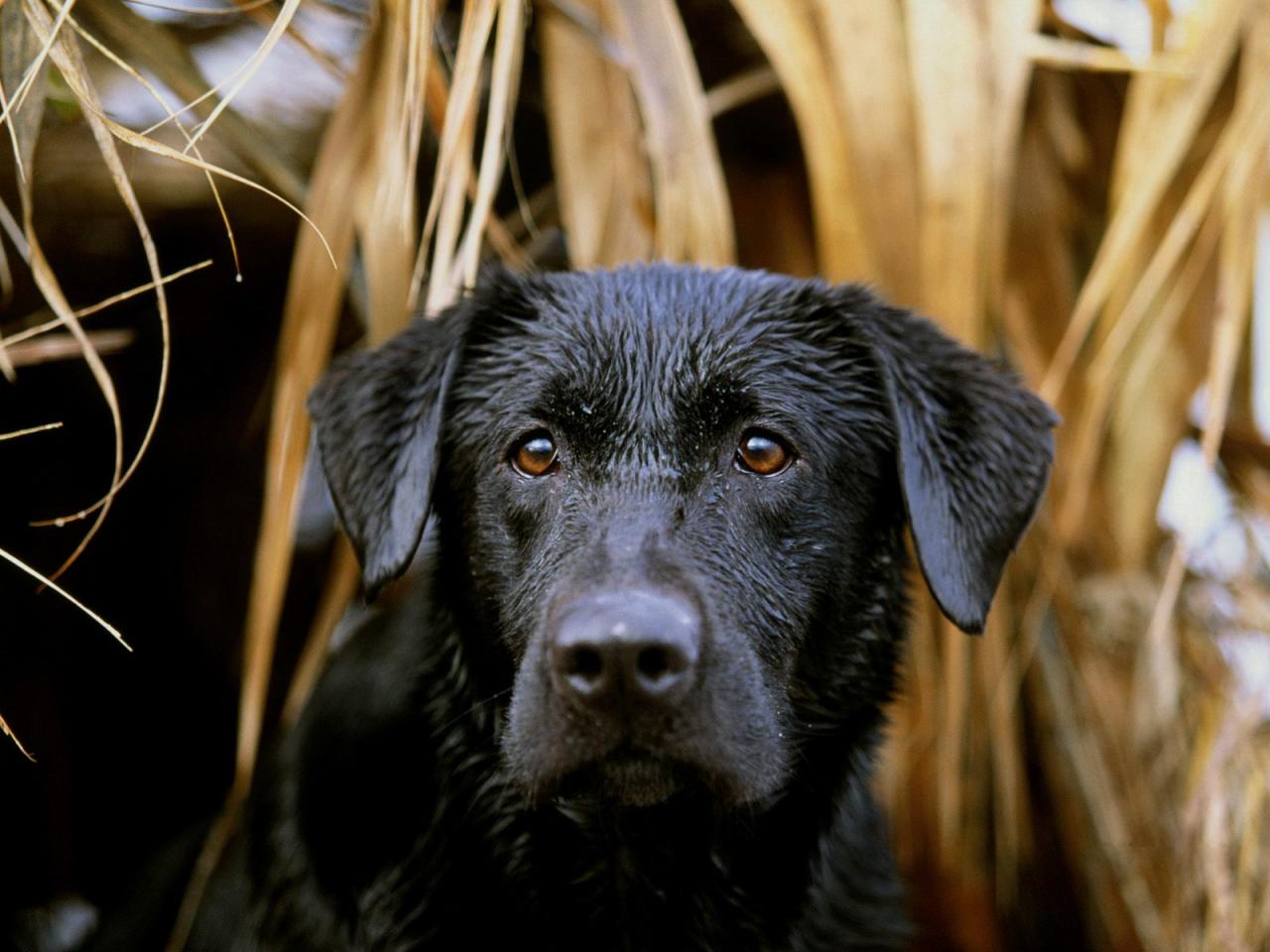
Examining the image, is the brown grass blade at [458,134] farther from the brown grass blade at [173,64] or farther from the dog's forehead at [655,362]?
the brown grass blade at [173,64]

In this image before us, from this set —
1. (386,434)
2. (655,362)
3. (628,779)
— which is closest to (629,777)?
(628,779)

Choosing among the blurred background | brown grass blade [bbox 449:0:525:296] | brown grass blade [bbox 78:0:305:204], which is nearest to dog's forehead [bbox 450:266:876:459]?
brown grass blade [bbox 449:0:525:296]

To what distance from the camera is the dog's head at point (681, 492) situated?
1773 mm

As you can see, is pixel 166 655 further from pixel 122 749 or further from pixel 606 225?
pixel 606 225

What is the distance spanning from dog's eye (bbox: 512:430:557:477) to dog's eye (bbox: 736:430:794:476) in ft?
1.02

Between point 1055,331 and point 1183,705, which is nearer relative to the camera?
point 1183,705

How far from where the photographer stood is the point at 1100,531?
3238 mm

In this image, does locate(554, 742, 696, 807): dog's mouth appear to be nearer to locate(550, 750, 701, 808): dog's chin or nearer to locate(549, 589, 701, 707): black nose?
locate(550, 750, 701, 808): dog's chin

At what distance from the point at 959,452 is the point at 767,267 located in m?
1.53

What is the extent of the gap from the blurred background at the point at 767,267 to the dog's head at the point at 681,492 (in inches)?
13.2

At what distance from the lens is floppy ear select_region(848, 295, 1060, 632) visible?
206 cm

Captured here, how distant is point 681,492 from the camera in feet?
6.41

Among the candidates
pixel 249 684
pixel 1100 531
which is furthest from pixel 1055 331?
pixel 249 684

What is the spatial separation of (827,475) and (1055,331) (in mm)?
1532
